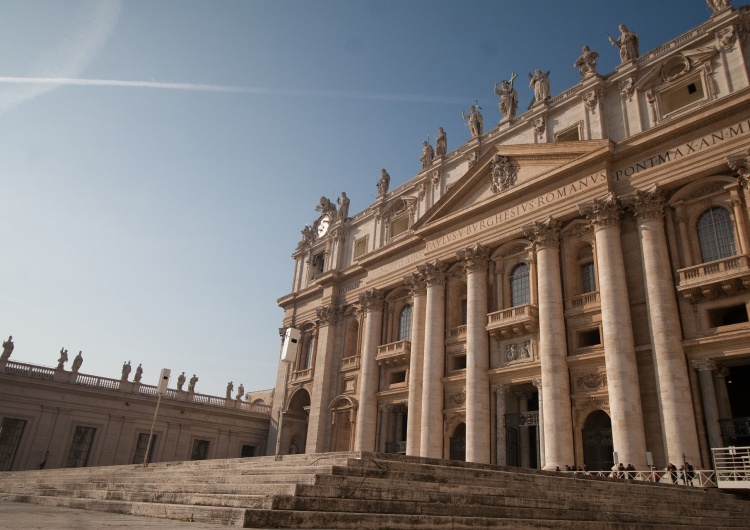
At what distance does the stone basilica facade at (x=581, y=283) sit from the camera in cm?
Result: 2034

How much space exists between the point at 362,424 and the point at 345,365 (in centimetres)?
498

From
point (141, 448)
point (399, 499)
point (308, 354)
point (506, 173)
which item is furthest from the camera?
point (308, 354)

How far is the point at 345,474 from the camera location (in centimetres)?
989

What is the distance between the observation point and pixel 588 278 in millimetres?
25203

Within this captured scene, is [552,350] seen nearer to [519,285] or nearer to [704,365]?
[519,285]

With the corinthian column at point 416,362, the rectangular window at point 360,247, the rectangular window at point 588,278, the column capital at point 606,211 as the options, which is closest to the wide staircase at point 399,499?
the rectangular window at point 588,278

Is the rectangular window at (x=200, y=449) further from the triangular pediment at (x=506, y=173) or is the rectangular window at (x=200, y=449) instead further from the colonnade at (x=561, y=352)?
the triangular pediment at (x=506, y=173)

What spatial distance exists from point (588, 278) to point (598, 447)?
23.9 ft

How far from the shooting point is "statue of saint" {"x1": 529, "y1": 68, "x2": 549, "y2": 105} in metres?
29.7

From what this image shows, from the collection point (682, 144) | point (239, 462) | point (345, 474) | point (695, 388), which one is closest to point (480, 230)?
point (682, 144)

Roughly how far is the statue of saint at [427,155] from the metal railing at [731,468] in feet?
73.8

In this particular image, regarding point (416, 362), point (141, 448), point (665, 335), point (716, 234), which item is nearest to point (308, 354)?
point (141, 448)

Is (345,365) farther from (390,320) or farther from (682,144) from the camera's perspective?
(682,144)

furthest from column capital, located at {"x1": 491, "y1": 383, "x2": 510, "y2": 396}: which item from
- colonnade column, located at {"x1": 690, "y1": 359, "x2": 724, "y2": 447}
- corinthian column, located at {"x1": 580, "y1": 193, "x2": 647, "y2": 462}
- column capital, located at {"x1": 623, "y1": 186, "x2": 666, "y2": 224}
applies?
column capital, located at {"x1": 623, "y1": 186, "x2": 666, "y2": 224}
